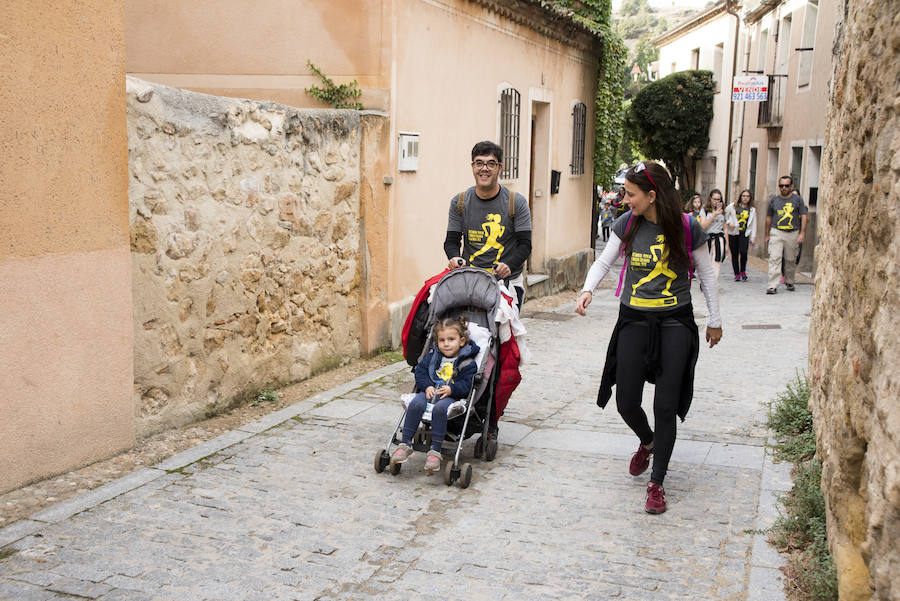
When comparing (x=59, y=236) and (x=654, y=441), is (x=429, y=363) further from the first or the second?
(x=59, y=236)

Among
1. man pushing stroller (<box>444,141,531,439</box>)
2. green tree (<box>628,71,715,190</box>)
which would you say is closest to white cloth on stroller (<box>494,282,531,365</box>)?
man pushing stroller (<box>444,141,531,439</box>)

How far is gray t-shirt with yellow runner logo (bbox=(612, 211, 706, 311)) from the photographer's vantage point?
17.3 ft

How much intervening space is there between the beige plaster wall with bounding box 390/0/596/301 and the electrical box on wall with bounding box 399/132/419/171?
0.11m


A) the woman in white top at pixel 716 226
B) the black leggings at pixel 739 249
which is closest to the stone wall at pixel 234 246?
the woman in white top at pixel 716 226

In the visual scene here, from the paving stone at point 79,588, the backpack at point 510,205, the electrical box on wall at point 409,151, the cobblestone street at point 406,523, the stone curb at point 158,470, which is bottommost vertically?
the cobblestone street at point 406,523

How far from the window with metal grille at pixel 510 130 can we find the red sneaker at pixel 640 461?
8054mm

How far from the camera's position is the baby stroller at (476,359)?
578 centimetres

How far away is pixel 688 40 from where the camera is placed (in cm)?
3544

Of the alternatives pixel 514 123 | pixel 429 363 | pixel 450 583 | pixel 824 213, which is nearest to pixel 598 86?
pixel 514 123

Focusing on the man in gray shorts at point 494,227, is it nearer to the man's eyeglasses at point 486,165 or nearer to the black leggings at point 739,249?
the man's eyeglasses at point 486,165

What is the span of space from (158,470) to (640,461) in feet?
9.61

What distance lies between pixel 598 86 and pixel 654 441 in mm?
13094

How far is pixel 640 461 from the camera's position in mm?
5758

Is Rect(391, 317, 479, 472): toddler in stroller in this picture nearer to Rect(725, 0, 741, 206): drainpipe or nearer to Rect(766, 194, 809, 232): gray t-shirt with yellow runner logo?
Rect(766, 194, 809, 232): gray t-shirt with yellow runner logo
